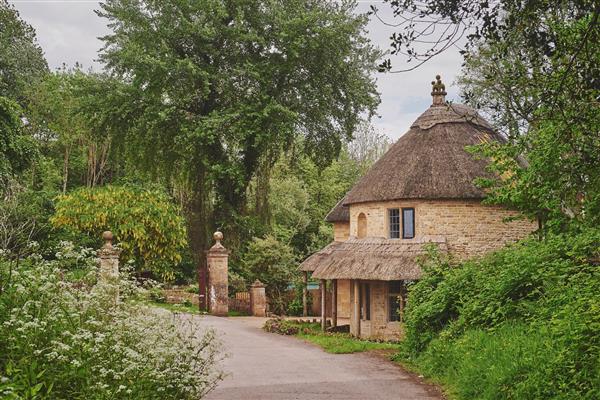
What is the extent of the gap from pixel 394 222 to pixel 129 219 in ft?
36.4

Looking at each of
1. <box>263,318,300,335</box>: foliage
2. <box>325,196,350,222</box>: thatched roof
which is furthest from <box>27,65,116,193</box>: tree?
<box>263,318,300,335</box>: foliage

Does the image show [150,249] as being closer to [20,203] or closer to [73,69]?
[20,203]

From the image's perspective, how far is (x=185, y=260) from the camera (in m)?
33.4

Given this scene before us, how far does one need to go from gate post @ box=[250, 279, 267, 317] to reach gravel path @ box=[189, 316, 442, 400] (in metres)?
8.99

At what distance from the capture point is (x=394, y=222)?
22.5m

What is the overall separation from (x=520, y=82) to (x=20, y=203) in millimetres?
24688

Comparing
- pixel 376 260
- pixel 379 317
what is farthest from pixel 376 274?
pixel 379 317

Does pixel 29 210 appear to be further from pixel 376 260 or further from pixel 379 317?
pixel 379 317

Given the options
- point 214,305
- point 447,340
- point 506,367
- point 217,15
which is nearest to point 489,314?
point 447,340

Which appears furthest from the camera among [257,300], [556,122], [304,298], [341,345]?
[304,298]

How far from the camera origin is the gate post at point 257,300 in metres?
27.4

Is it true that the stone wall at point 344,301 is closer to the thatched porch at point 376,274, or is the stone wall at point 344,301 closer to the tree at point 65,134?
the thatched porch at point 376,274

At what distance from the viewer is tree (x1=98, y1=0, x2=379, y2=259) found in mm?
28109

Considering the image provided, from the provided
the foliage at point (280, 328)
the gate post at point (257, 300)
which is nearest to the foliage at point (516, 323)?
the foliage at point (280, 328)
